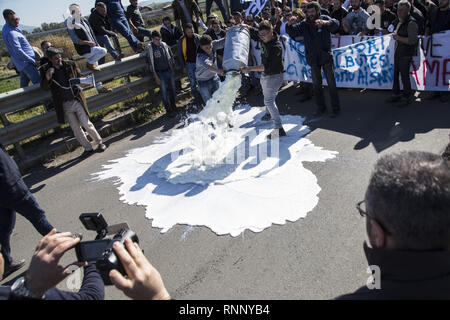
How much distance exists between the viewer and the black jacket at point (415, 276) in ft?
4.03

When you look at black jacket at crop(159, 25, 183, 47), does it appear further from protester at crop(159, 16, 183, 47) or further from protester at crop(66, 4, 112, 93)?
protester at crop(66, 4, 112, 93)

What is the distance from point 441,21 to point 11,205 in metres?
7.95

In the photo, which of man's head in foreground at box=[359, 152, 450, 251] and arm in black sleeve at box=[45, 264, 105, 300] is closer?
man's head in foreground at box=[359, 152, 450, 251]

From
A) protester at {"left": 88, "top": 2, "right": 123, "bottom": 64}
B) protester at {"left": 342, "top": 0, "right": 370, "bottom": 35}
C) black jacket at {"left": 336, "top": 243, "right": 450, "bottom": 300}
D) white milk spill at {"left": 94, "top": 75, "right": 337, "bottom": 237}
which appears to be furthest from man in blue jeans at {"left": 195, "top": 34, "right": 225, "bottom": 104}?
black jacket at {"left": 336, "top": 243, "right": 450, "bottom": 300}

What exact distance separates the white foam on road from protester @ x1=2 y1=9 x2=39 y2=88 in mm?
2815

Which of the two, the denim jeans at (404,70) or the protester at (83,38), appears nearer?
the denim jeans at (404,70)

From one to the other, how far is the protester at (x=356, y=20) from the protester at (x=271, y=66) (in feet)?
11.5

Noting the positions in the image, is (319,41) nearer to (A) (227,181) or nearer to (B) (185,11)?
(A) (227,181)

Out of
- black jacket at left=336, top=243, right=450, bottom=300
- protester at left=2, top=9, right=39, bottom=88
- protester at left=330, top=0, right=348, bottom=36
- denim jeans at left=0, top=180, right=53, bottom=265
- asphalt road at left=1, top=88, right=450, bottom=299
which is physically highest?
protester at left=2, top=9, right=39, bottom=88

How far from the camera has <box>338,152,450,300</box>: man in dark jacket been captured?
1252 mm

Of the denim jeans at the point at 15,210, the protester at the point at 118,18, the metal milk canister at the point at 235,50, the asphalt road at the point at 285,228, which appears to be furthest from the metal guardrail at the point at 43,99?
the denim jeans at the point at 15,210

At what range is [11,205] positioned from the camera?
12.8ft

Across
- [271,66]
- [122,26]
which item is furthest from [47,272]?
[122,26]

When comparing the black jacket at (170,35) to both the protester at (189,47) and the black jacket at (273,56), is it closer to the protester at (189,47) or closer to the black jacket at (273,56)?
the protester at (189,47)
